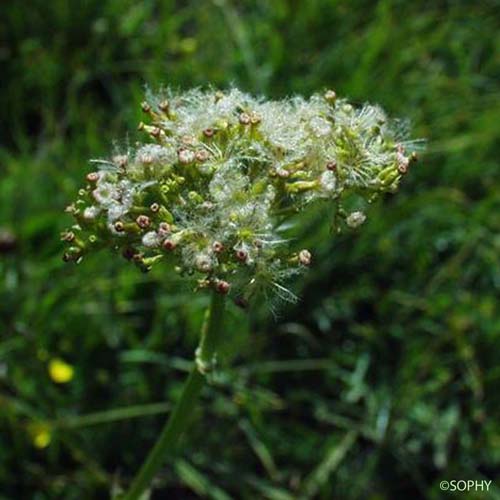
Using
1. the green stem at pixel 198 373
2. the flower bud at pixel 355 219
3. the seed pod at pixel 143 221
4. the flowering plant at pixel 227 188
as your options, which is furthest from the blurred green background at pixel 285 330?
the seed pod at pixel 143 221

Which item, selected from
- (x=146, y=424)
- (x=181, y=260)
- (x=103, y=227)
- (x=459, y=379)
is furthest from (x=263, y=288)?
(x=459, y=379)

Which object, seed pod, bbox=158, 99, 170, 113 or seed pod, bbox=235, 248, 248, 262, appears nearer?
seed pod, bbox=235, 248, 248, 262

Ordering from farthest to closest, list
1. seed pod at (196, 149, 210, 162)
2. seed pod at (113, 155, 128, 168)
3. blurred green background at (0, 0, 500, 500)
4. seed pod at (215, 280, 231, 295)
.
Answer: blurred green background at (0, 0, 500, 500)
seed pod at (113, 155, 128, 168)
seed pod at (196, 149, 210, 162)
seed pod at (215, 280, 231, 295)

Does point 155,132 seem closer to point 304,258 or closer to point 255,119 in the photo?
point 255,119

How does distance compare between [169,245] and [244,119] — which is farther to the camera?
[244,119]

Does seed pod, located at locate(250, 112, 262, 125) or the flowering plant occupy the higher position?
seed pod, located at locate(250, 112, 262, 125)

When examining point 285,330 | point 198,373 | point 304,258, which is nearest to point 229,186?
point 304,258

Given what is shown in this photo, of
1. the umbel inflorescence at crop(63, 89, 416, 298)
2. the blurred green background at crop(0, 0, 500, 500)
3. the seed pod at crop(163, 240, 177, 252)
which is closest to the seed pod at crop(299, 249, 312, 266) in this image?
the umbel inflorescence at crop(63, 89, 416, 298)

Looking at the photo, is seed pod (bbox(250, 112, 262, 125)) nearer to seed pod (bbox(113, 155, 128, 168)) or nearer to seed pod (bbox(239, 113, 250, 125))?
seed pod (bbox(239, 113, 250, 125))
